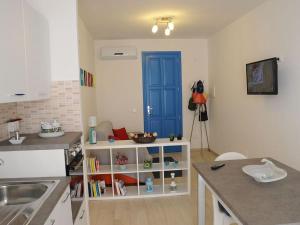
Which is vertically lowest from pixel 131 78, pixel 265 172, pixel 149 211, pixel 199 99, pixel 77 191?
pixel 149 211

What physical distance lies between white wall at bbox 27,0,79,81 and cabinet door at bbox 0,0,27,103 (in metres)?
0.63

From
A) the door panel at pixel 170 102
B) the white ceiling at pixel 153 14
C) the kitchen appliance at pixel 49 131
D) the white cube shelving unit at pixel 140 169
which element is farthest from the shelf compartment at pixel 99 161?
the door panel at pixel 170 102

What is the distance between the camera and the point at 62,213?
64.7 inches

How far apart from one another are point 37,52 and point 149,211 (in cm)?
207

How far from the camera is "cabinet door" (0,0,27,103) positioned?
170 centimetres

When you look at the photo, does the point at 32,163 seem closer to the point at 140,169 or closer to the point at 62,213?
the point at 62,213

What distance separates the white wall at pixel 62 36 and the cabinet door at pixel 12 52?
633mm

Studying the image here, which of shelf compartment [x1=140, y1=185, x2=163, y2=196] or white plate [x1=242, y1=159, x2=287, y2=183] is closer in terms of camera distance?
white plate [x1=242, y1=159, x2=287, y2=183]

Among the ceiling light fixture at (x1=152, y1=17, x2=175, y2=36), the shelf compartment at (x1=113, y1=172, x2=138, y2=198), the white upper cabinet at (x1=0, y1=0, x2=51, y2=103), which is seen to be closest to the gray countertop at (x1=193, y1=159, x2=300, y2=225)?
the white upper cabinet at (x1=0, y1=0, x2=51, y2=103)

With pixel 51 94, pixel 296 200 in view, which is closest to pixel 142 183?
pixel 51 94

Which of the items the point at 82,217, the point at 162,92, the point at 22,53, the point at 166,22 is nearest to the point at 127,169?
the point at 82,217

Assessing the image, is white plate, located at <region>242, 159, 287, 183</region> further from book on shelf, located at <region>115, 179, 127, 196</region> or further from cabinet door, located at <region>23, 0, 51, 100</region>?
book on shelf, located at <region>115, 179, 127, 196</region>

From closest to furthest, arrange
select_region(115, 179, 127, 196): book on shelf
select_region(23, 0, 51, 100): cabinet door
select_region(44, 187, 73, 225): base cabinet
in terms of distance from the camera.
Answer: select_region(44, 187, 73, 225): base cabinet, select_region(23, 0, 51, 100): cabinet door, select_region(115, 179, 127, 196): book on shelf

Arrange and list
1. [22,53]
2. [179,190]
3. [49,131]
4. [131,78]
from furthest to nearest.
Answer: [131,78]
[179,190]
[49,131]
[22,53]
